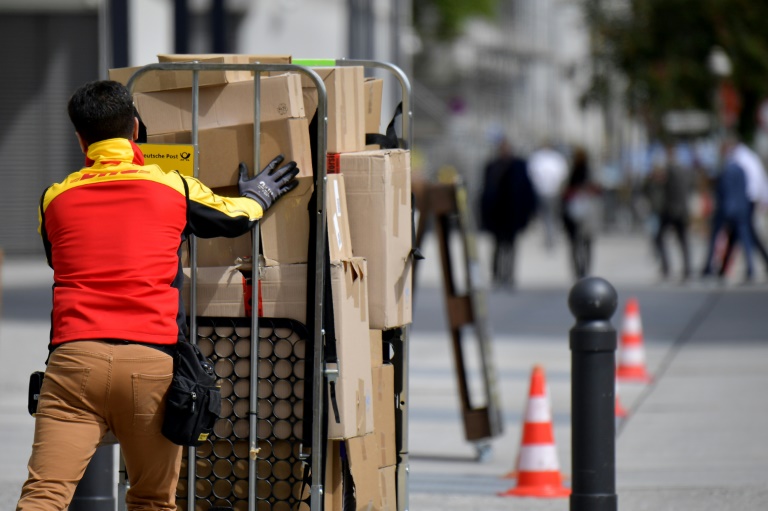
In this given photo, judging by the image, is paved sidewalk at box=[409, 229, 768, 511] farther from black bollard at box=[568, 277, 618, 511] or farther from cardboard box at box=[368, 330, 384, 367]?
cardboard box at box=[368, 330, 384, 367]

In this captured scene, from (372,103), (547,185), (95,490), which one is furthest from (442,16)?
(372,103)

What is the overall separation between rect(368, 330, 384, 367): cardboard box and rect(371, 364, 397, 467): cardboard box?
0.8 inches

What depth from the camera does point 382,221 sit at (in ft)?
16.1

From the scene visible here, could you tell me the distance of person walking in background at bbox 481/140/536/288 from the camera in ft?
62.5

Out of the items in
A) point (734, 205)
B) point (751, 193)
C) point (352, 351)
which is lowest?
point (734, 205)

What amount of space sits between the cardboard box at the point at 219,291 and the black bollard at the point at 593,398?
4.16 feet

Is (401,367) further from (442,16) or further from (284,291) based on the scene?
(442,16)

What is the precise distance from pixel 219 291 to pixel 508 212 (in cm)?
1457

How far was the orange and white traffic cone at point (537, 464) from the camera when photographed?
22.8 feet

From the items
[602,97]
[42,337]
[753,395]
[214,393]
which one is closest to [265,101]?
[214,393]

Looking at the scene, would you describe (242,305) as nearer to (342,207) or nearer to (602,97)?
(342,207)

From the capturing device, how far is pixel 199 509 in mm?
4867

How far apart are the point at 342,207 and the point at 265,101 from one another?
0.44 metres

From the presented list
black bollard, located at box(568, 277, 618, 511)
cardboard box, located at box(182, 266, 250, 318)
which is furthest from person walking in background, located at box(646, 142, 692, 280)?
cardboard box, located at box(182, 266, 250, 318)
